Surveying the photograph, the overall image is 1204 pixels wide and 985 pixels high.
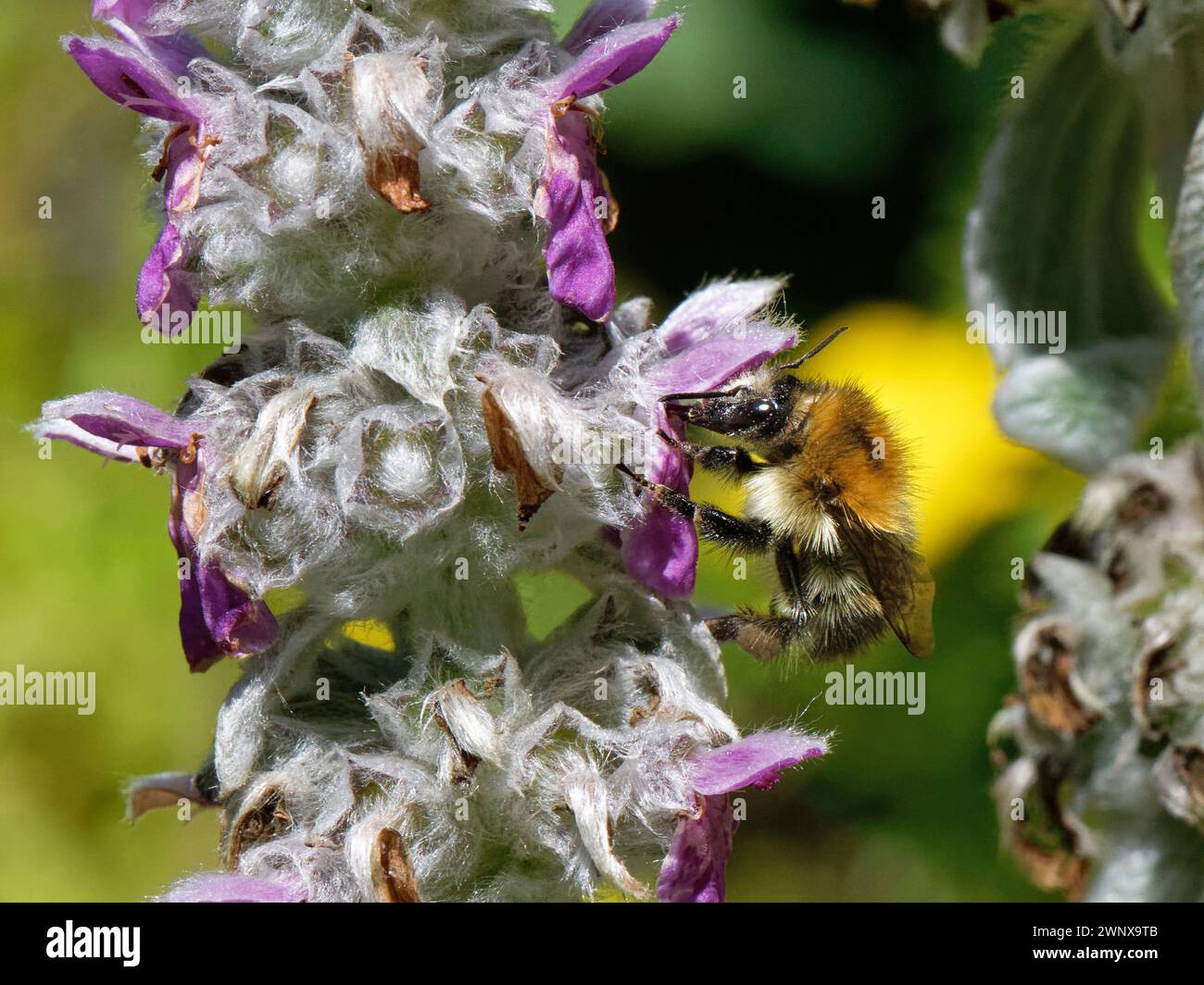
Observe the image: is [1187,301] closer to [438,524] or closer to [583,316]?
[583,316]

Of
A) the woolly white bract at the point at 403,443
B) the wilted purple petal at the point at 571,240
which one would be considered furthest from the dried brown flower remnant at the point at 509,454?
the wilted purple petal at the point at 571,240

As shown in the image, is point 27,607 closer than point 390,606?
No
